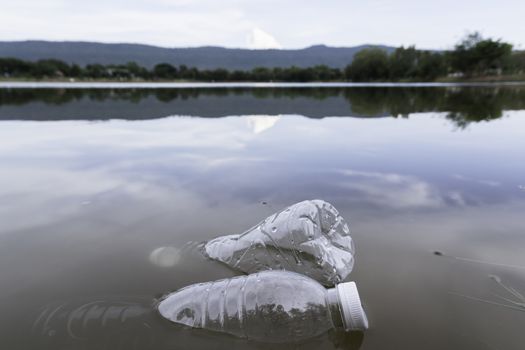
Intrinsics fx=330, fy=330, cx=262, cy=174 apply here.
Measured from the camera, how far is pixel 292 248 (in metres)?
3.08

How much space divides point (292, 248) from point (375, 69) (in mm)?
97912

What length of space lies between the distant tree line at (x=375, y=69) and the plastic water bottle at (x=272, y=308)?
91874 mm

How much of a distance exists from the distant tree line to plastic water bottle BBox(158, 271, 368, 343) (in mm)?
91874

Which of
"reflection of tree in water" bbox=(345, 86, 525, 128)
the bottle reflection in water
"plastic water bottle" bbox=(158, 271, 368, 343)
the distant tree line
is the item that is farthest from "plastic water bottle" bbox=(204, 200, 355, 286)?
the distant tree line

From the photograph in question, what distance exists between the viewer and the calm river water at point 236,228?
2.09 metres

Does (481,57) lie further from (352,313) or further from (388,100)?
(352,313)

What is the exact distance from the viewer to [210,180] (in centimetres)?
531

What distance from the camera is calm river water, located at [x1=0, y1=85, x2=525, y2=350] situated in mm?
2086

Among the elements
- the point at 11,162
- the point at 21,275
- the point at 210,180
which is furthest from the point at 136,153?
the point at 21,275

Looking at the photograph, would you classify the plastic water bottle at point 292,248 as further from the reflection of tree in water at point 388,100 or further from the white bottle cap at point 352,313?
the reflection of tree in water at point 388,100

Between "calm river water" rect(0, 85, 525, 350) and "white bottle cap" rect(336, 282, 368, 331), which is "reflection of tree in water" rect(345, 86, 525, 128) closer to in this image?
"calm river water" rect(0, 85, 525, 350)

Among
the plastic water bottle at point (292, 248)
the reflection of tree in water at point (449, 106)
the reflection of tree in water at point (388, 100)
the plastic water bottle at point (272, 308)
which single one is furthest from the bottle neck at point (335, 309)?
the reflection of tree in water at point (388, 100)

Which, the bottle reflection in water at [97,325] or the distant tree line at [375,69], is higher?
the distant tree line at [375,69]

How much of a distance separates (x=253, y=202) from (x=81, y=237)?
79.0 inches
